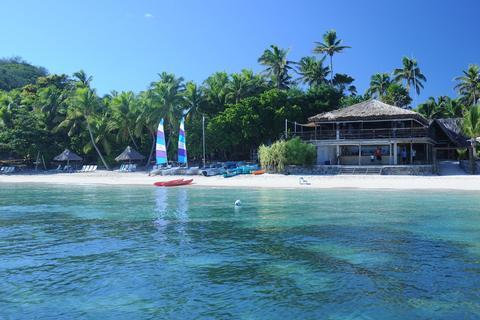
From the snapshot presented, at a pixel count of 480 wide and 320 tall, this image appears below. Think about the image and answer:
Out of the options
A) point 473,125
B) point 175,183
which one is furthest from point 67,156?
point 473,125

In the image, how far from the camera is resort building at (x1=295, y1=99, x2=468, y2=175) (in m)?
31.7

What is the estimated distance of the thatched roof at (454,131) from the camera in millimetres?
37938

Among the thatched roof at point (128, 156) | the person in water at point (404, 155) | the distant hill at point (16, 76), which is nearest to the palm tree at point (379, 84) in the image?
the person in water at point (404, 155)

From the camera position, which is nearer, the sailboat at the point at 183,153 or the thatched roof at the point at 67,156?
the sailboat at the point at 183,153

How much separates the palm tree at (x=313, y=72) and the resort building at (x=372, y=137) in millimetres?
15547

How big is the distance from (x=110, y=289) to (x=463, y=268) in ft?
21.8

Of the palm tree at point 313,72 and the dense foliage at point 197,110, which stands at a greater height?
the palm tree at point 313,72

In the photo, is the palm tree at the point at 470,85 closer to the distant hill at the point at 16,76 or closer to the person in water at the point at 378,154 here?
the person in water at the point at 378,154

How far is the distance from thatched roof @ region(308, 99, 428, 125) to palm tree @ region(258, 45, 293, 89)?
54.0ft

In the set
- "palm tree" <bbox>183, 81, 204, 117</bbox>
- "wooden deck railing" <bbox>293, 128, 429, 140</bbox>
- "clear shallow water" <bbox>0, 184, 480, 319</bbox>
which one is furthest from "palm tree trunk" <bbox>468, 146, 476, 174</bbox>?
"palm tree" <bbox>183, 81, 204, 117</bbox>

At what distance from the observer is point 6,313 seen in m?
6.64

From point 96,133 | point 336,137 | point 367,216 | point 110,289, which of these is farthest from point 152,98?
point 110,289

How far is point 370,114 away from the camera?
3228 cm

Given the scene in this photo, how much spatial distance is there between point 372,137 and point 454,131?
11.9 meters
